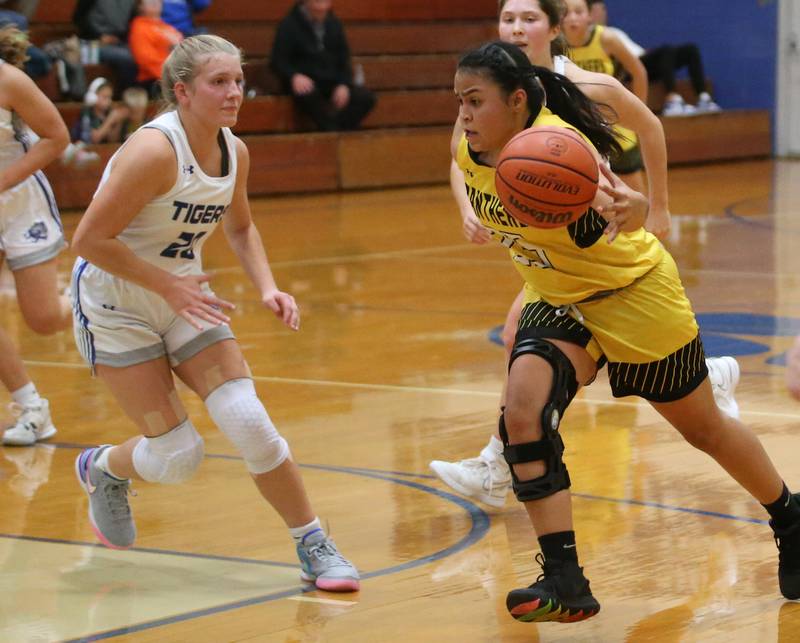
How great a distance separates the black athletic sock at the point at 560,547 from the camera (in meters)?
3.57

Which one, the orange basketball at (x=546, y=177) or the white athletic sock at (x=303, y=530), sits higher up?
the orange basketball at (x=546, y=177)

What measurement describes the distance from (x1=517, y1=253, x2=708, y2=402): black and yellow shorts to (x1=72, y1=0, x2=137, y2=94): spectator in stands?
1156 centimetres

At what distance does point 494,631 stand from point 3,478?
2.28m

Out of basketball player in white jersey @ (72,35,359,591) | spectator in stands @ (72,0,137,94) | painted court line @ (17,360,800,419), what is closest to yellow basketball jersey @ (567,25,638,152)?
painted court line @ (17,360,800,419)

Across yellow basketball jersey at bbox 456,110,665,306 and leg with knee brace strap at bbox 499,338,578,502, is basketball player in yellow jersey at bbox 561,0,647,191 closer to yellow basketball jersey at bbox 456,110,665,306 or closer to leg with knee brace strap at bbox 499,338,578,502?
yellow basketball jersey at bbox 456,110,665,306

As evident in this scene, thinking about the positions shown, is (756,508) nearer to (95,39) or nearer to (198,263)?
(198,263)

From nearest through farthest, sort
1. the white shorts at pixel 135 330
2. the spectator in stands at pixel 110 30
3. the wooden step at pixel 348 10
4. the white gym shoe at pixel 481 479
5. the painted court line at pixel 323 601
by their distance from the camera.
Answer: the painted court line at pixel 323 601, the white shorts at pixel 135 330, the white gym shoe at pixel 481 479, the spectator in stands at pixel 110 30, the wooden step at pixel 348 10

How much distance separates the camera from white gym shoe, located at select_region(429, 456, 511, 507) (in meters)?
4.83

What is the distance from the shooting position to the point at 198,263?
4.38m

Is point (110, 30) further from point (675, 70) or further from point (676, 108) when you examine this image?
point (675, 70)

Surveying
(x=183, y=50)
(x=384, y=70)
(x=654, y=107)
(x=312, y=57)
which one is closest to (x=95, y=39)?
(x=312, y=57)

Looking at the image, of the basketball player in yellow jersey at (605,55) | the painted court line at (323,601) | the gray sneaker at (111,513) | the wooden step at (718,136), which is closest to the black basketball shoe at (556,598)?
the painted court line at (323,601)

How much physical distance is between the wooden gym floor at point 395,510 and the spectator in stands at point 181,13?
6.92 m

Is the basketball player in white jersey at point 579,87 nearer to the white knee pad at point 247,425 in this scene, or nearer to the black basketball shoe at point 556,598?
the white knee pad at point 247,425
